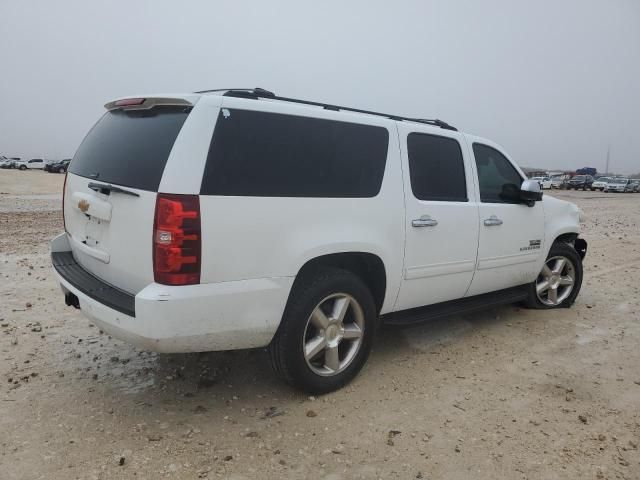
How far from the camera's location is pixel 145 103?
300 centimetres

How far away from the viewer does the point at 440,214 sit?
12.4 feet

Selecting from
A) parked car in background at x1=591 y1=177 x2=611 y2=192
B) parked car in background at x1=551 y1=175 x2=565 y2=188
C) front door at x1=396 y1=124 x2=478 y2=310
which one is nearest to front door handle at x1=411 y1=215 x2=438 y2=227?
front door at x1=396 y1=124 x2=478 y2=310

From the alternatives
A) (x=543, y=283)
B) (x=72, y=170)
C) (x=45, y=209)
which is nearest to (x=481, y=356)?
(x=543, y=283)

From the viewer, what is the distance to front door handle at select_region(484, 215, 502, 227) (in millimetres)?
4208

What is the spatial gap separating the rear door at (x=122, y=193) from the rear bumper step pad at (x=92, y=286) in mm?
50

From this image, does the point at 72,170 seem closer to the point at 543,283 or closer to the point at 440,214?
the point at 440,214

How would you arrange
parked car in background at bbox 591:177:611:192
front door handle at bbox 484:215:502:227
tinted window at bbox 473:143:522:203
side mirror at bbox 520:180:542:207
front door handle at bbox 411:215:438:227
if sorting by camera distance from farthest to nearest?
parked car in background at bbox 591:177:611:192
side mirror at bbox 520:180:542:207
tinted window at bbox 473:143:522:203
front door handle at bbox 484:215:502:227
front door handle at bbox 411:215:438:227

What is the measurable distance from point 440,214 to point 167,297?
221 centimetres

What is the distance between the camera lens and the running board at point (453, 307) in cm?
374

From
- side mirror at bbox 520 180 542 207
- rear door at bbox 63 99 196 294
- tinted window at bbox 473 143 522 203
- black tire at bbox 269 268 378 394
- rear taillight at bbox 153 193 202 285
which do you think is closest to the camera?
rear taillight at bbox 153 193 202 285

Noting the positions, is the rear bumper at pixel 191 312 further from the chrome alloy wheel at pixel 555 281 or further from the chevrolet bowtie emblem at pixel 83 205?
the chrome alloy wheel at pixel 555 281

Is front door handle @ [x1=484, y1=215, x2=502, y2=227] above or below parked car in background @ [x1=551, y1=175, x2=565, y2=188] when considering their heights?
below

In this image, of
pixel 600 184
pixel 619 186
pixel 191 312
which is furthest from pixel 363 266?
pixel 600 184

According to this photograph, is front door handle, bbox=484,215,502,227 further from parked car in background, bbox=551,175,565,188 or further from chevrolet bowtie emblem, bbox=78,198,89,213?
parked car in background, bbox=551,175,565,188
